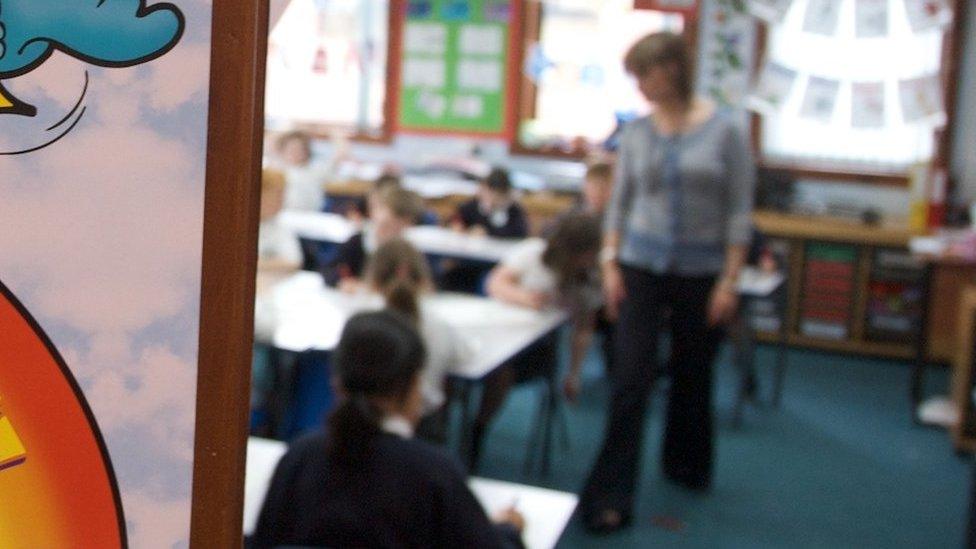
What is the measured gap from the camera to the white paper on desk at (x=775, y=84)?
6230mm

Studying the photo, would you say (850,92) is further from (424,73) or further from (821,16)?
(424,73)

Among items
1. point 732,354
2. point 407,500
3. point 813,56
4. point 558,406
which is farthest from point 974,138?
point 407,500

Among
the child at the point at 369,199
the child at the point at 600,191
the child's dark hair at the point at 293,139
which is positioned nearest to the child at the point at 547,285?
the child at the point at 600,191

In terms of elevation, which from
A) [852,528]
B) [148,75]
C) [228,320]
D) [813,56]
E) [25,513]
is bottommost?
[852,528]

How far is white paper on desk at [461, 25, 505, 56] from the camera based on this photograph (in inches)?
280

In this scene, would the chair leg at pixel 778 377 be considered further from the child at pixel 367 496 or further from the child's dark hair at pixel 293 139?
the child at pixel 367 496

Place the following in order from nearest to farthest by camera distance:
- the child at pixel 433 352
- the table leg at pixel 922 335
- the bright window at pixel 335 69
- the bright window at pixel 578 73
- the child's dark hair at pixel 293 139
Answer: the child at pixel 433 352
the table leg at pixel 922 335
the child's dark hair at pixel 293 139
the bright window at pixel 578 73
the bright window at pixel 335 69

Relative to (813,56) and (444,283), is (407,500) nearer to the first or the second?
(444,283)

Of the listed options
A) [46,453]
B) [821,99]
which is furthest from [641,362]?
[821,99]

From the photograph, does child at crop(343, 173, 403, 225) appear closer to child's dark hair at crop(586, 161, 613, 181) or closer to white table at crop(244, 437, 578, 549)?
child's dark hair at crop(586, 161, 613, 181)

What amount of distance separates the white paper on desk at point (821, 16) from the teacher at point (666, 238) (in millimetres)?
3236

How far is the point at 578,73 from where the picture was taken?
693 centimetres

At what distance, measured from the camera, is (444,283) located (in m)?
4.79

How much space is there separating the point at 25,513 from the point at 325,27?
23.1ft
